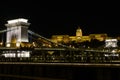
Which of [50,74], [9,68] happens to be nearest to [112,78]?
[50,74]

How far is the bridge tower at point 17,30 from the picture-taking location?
110500 millimetres

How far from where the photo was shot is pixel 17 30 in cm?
11169

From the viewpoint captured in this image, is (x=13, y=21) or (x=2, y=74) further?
(x=13, y=21)

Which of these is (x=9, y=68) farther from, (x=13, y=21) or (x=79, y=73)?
(x=13, y=21)

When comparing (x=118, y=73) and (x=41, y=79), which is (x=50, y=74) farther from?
(x=118, y=73)

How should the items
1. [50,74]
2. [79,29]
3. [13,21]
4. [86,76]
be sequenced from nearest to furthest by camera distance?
1. [86,76]
2. [50,74]
3. [13,21]
4. [79,29]

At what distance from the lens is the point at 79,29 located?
198 meters

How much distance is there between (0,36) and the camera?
4914 inches

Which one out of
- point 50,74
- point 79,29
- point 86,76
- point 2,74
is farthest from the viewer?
point 79,29

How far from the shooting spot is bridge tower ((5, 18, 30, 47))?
110 m

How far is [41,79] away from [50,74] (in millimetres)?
1070

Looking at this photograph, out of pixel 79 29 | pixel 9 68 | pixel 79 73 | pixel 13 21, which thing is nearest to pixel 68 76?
pixel 79 73

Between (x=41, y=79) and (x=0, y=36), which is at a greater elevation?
(x=0, y=36)

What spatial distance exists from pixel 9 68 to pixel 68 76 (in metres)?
9.30
